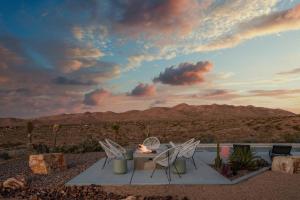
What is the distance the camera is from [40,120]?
83.2 metres

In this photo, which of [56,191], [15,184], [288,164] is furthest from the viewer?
[288,164]

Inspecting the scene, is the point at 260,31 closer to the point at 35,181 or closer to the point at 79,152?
the point at 79,152

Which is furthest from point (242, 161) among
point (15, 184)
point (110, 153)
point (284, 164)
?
point (15, 184)

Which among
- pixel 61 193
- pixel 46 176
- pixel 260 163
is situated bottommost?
pixel 61 193

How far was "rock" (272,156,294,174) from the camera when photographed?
9.91 metres

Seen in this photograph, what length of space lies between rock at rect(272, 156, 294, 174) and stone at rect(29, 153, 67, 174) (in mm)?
5991

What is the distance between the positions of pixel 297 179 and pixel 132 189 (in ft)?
13.1

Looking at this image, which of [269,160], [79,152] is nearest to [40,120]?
[79,152]

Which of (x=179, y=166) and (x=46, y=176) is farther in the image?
(x=46, y=176)

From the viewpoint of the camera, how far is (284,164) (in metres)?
10.1

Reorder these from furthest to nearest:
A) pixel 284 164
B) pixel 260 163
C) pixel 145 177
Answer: pixel 260 163, pixel 284 164, pixel 145 177

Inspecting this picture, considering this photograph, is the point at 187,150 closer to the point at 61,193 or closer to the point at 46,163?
the point at 61,193

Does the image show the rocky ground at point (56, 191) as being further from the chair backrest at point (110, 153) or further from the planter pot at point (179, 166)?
the planter pot at point (179, 166)

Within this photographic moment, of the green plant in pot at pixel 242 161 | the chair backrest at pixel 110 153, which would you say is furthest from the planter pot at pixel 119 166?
Result: the green plant in pot at pixel 242 161
